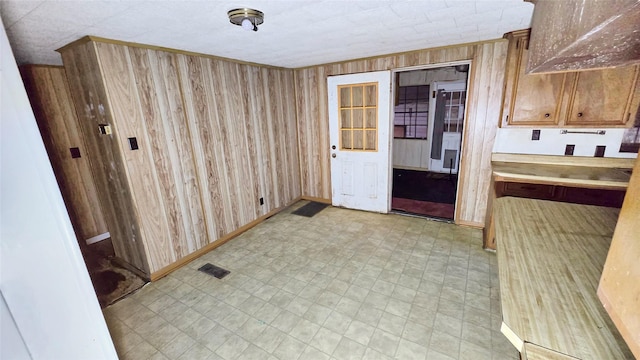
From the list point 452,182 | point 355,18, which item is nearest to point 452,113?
point 452,182

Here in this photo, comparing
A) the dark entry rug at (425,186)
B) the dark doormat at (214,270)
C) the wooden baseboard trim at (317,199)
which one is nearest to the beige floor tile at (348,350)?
the dark doormat at (214,270)

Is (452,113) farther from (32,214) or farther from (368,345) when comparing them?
(32,214)

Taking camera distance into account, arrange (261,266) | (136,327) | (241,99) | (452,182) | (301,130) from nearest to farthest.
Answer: (136,327) → (261,266) → (241,99) → (301,130) → (452,182)

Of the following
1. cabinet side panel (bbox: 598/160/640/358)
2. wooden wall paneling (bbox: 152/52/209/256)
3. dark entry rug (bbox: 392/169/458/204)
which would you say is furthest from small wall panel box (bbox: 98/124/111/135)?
dark entry rug (bbox: 392/169/458/204)

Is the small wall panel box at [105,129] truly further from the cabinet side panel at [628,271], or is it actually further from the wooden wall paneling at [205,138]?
the cabinet side panel at [628,271]

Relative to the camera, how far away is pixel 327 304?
Result: 7.11 ft

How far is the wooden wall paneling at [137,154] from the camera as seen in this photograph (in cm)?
215

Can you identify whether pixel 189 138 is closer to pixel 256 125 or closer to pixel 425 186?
pixel 256 125

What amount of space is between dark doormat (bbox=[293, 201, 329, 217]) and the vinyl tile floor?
Result: 81 cm

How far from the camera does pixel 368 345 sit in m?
1.78

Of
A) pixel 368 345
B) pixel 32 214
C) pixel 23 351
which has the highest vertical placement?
pixel 32 214

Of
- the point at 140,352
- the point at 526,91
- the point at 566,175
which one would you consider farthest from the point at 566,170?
the point at 140,352

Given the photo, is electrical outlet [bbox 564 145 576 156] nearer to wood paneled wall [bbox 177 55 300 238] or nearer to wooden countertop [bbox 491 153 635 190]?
wooden countertop [bbox 491 153 635 190]

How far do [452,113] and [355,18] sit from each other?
4.40 metres
